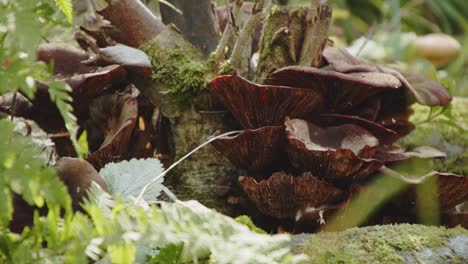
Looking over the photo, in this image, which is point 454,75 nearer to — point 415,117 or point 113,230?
point 415,117

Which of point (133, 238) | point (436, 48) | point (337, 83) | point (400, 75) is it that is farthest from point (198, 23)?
point (436, 48)

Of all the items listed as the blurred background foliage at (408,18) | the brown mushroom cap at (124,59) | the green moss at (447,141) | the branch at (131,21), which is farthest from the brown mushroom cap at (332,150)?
the blurred background foliage at (408,18)

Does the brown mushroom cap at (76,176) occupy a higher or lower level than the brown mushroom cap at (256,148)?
higher

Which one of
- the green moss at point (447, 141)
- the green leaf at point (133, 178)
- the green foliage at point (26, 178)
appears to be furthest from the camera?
the green moss at point (447, 141)

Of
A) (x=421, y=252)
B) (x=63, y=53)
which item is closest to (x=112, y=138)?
(x=63, y=53)

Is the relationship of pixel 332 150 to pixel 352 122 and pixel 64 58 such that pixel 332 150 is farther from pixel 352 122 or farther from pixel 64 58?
pixel 64 58

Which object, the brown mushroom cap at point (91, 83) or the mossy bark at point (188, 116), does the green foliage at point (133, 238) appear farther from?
the mossy bark at point (188, 116)

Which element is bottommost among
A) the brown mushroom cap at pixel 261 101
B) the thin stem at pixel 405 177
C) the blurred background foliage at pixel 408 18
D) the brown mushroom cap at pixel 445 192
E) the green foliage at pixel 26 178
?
the blurred background foliage at pixel 408 18
